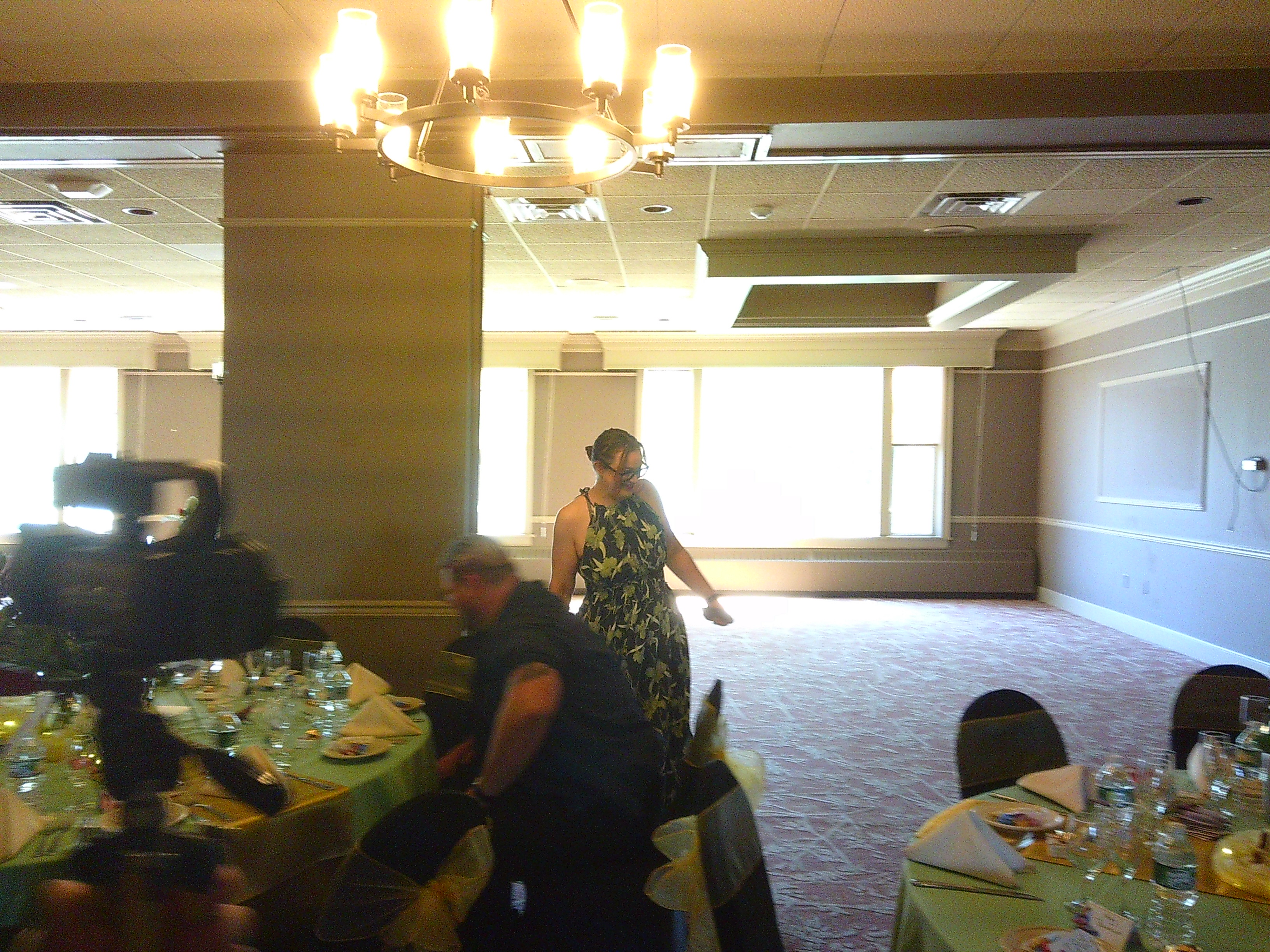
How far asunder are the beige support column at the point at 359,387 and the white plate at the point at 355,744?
1.56m

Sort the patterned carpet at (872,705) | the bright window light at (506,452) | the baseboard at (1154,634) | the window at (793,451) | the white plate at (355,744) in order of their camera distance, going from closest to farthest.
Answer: the white plate at (355,744), the patterned carpet at (872,705), the baseboard at (1154,634), the window at (793,451), the bright window light at (506,452)

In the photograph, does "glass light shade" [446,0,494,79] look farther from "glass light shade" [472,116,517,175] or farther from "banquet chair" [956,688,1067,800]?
"banquet chair" [956,688,1067,800]

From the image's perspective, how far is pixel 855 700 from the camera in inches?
252

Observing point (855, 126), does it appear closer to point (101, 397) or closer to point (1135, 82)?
point (1135, 82)

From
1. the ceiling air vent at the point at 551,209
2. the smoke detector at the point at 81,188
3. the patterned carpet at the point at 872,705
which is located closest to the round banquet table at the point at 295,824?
the patterned carpet at the point at 872,705

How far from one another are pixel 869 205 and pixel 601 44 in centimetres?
365

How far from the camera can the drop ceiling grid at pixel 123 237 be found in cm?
502

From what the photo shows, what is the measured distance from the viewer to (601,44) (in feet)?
7.11

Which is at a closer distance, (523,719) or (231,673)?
(523,719)

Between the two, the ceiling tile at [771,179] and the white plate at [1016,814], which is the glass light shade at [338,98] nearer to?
the white plate at [1016,814]

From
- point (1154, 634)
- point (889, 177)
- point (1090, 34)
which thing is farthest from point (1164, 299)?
point (1090, 34)

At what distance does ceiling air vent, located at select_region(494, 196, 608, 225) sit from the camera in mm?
5348

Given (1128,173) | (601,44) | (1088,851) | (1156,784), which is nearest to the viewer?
(1088,851)

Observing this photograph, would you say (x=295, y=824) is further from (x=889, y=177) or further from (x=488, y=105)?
(x=889, y=177)
